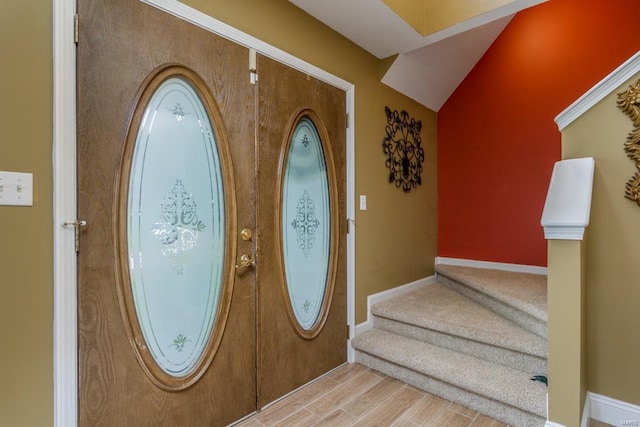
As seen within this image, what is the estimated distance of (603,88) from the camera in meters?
1.68

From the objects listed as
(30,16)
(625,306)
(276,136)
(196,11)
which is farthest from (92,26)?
(625,306)

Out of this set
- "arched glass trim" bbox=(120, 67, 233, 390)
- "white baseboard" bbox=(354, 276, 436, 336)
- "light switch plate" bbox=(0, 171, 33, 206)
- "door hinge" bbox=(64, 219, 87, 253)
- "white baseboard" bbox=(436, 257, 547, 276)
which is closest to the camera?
"light switch plate" bbox=(0, 171, 33, 206)

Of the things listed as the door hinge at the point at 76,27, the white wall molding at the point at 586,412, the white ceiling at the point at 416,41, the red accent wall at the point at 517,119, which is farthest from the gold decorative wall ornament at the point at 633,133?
the door hinge at the point at 76,27

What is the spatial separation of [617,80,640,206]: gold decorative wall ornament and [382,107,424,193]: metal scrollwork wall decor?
160 cm

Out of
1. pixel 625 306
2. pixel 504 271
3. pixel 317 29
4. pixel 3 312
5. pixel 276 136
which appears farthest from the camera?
pixel 504 271

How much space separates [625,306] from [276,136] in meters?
2.22

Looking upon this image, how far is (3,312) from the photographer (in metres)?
1.09

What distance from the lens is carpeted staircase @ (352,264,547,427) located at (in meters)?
1.81

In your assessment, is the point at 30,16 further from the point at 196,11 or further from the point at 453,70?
the point at 453,70

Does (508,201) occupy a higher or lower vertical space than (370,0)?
lower

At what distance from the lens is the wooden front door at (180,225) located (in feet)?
4.24

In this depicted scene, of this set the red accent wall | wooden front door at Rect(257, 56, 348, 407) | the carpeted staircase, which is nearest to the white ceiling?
the red accent wall

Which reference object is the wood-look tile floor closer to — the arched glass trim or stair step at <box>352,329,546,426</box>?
stair step at <box>352,329,546,426</box>

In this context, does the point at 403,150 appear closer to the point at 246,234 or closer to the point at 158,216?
the point at 246,234
